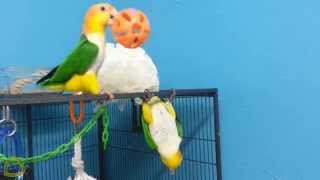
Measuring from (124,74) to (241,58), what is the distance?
0.35 meters

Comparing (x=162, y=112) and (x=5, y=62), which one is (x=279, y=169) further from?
(x=5, y=62)

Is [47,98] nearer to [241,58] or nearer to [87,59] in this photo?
[87,59]

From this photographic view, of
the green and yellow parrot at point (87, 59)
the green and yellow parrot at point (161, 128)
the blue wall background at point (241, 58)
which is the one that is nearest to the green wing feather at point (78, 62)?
the green and yellow parrot at point (87, 59)

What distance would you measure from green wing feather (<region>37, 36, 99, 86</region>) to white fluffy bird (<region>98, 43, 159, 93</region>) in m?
0.17

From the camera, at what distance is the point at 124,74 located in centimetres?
94

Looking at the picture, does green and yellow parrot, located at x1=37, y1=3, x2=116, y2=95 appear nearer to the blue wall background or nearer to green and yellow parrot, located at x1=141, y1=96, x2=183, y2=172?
green and yellow parrot, located at x1=141, y1=96, x2=183, y2=172

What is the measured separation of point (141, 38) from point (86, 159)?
67cm

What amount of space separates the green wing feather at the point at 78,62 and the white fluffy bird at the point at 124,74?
17 centimetres

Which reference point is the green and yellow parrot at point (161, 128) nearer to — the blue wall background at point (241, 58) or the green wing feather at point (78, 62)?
the green wing feather at point (78, 62)

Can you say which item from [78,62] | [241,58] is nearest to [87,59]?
[78,62]

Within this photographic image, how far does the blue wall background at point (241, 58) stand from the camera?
980 mm

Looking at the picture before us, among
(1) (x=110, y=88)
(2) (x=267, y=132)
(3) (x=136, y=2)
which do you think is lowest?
(2) (x=267, y=132)

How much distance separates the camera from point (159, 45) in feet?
4.26

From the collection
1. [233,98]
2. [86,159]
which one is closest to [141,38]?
[233,98]
